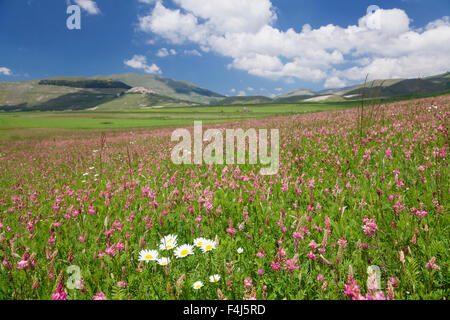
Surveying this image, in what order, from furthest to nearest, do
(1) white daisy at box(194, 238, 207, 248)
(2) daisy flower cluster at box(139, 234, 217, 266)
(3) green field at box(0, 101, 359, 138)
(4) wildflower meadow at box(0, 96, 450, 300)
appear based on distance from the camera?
(3) green field at box(0, 101, 359, 138)
(1) white daisy at box(194, 238, 207, 248)
(2) daisy flower cluster at box(139, 234, 217, 266)
(4) wildflower meadow at box(0, 96, 450, 300)

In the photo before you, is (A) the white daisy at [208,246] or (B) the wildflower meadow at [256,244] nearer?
(B) the wildflower meadow at [256,244]

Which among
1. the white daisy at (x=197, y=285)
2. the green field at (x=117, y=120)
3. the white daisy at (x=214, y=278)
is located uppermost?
the green field at (x=117, y=120)

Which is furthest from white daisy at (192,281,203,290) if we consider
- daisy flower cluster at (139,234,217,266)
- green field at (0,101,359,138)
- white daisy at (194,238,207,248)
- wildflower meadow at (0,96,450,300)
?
green field at (0,101,359,138)

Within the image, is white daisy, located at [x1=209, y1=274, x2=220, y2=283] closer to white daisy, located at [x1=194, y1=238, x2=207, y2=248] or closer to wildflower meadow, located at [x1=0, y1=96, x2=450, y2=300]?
wildflower meadow, located at [x1=0, y1=96, x2=450, y2=300]

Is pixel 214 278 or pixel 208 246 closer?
pixel 214 278

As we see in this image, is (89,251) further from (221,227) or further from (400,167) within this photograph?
(400,167)

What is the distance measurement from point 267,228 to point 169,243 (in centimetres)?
131

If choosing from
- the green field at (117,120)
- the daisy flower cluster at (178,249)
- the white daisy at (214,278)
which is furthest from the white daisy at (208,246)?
the green field at (117,120)

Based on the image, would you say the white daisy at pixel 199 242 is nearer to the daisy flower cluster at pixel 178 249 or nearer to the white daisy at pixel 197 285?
the daisy flower cluster at pixel 178 249

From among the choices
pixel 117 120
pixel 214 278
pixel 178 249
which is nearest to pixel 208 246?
pixel 178 249

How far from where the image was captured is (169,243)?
2818mm

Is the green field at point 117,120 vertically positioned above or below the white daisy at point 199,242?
above

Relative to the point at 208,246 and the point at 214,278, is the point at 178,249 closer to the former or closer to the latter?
the point at 208,246
